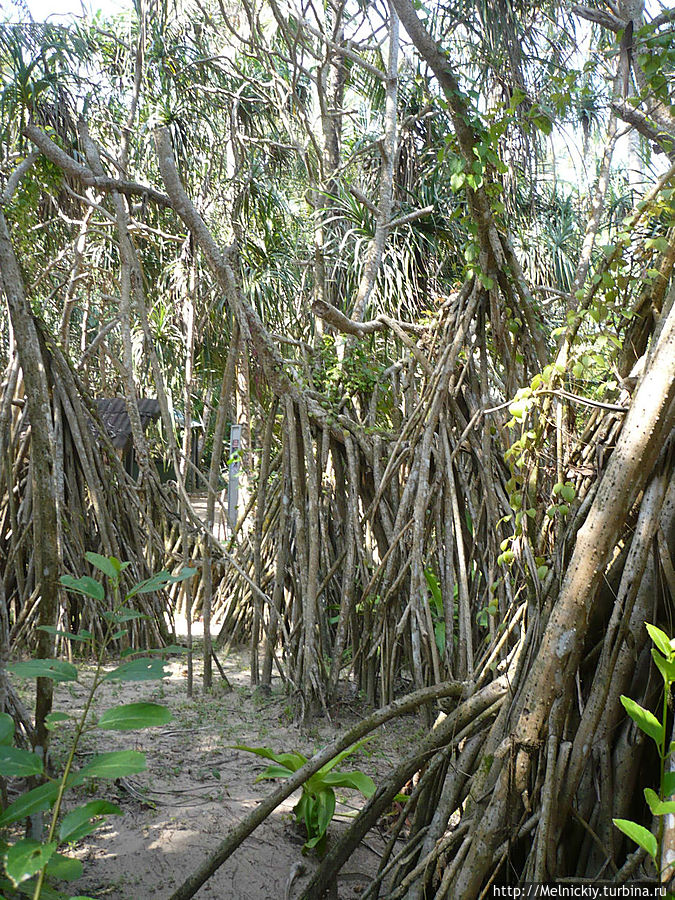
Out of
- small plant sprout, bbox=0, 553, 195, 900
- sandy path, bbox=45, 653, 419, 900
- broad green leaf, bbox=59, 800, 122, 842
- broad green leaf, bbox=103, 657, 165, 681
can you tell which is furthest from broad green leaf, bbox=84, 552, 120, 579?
sandy path, bbox=45, 653, 419, 900

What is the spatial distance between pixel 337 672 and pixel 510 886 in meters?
1.87

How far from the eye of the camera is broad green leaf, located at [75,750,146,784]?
3.36 ft

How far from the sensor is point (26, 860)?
0.87 meters

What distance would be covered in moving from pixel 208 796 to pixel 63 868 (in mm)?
1502

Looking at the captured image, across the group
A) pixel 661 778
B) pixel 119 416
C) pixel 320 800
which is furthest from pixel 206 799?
pixel 119 416

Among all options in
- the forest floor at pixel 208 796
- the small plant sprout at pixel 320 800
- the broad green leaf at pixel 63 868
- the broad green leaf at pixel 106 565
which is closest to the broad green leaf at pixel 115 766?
the broad green leaf at pixel 63 868

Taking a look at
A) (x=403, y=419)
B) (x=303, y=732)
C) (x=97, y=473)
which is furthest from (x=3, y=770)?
(x=97, y=473)

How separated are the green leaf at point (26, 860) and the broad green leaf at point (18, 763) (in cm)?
11

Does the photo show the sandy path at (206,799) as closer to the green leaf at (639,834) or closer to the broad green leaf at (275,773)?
the broad green leaf at (275,773)

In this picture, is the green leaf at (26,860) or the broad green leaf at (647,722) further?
the broad green leaf at (647,722)

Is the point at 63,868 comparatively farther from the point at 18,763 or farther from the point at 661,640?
the point at 661,640

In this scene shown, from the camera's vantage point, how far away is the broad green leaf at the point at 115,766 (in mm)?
1025

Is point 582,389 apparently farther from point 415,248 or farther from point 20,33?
point 415,248

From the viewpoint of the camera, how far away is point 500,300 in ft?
9.32
